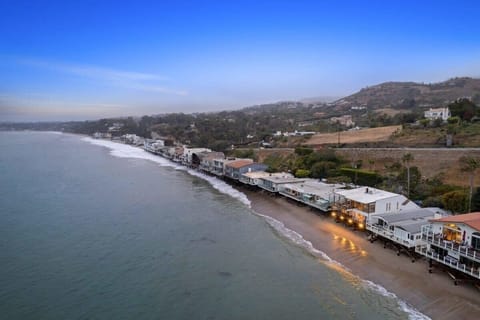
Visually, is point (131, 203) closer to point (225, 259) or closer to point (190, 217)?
point (190, 217)

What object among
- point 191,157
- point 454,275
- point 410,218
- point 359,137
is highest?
point 359,137

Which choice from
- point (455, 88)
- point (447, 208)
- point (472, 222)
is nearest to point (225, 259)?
point (472, 222)

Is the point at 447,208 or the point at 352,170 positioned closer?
the point at 447,208

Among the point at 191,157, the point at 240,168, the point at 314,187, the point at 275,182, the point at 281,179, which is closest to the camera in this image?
the point at 314,187

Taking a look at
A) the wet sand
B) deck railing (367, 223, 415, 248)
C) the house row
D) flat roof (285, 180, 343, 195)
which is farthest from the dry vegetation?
deck railing (367, 223, 415, 248)

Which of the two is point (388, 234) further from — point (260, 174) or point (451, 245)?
point (260, 174)

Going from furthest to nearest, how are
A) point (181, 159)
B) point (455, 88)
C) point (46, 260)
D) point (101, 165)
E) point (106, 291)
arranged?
point (455, 88), point (181, 159), point (101, 165), point (46, 260), point (106, 291)

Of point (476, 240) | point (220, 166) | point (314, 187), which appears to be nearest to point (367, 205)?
point (476, 240)

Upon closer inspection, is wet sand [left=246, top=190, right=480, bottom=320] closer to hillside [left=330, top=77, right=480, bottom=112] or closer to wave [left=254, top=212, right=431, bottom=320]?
wave [left=254, top=212, right=431, bottom=320]
